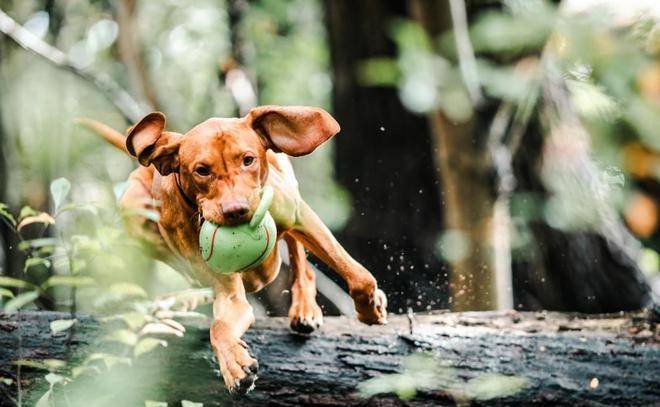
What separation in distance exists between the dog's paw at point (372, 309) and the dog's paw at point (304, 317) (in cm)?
21

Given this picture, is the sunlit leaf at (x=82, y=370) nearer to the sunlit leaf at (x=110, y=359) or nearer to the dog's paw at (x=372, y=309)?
the sunlit leaf at (x=110, y=359)

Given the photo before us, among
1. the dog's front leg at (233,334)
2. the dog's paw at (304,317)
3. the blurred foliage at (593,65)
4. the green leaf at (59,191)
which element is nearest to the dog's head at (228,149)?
the green leaf at (59,191)

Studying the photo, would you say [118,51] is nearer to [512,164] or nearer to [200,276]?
[512,164]

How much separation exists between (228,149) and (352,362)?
117 centimetres

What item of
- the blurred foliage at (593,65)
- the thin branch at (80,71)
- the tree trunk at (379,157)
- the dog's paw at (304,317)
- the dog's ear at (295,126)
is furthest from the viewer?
the tree trunk at (379,157)

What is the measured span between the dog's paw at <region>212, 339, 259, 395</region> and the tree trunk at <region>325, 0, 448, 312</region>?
297cm

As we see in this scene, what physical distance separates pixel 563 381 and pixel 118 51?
547 centimetres

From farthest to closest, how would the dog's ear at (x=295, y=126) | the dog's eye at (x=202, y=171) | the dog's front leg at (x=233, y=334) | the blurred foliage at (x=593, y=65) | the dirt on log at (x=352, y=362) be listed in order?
the dirt on log at (x=352, y=362) < the dog's front leg at (x=233, y=334) < the dog's ear at (x=295, y=126) < the dog's eye at (x=202, y=171) < the blurred foliage at (x=593, y=65)

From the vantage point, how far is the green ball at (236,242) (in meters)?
2.75

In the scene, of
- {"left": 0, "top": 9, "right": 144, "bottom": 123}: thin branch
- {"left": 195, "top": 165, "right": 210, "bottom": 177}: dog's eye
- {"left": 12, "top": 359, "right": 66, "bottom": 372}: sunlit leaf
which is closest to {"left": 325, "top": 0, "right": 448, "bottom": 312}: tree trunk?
{"left": 0, "top": 9, "right": 144, "bottom": 123}: thin branch

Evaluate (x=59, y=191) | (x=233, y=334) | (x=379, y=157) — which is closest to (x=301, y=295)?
(x=233, y=334)

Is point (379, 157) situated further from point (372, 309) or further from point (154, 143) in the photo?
point (154, 143)

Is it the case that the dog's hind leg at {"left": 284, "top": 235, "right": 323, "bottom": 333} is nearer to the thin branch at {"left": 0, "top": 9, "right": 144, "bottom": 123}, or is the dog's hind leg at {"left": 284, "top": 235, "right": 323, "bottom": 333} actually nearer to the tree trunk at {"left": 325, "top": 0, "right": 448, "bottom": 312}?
the tree trunk at {"left": 325, "top": 0, "right": 448, "bottom": 312}

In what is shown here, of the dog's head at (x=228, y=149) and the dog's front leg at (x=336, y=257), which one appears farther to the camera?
the dog's front leg at (x=336, y=257)
